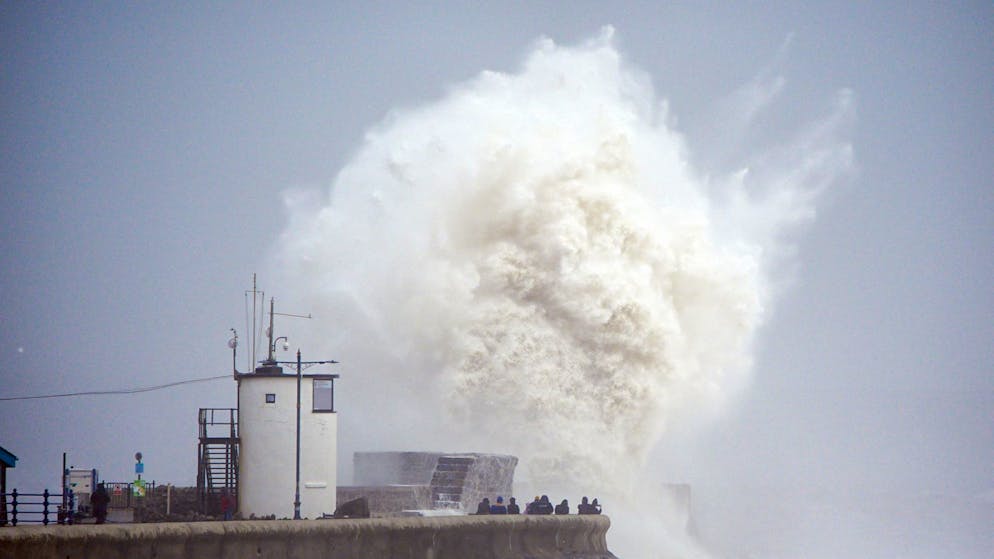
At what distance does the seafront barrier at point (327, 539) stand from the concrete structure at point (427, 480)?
4024mm

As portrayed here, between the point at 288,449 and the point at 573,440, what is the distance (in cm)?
1537

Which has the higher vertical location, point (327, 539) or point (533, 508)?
point (533, 508)

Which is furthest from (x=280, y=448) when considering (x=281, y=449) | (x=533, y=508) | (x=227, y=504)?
(x=533, y=508)

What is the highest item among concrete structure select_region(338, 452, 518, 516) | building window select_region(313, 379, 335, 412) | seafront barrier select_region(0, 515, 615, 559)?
building window select_region(313, 379, 335, 412)

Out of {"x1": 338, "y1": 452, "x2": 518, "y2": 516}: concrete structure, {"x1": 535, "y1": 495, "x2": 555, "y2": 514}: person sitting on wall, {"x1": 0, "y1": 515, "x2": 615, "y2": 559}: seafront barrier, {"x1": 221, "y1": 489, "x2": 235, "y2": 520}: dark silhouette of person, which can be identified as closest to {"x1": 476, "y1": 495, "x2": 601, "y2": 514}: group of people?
{"x1": 535, "y1": 495, "x2": 555, "y2": 514}: person sitting on wall

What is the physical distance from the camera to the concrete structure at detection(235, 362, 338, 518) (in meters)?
24.0

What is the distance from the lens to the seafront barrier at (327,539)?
635 inches

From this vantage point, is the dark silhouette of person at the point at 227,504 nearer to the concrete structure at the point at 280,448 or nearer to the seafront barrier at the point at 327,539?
the concrete structure at the point at 280,448

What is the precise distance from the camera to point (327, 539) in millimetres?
19406

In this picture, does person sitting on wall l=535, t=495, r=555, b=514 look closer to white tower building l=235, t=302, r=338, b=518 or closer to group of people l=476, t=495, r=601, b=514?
group of people l=476, t=495, r=601, b=514

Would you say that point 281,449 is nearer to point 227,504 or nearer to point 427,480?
point 227,504

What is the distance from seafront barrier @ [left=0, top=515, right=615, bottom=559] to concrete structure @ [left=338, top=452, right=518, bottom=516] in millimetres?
4024

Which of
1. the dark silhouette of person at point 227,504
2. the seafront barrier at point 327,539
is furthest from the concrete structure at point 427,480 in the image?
the seafront barrier at point 327,539

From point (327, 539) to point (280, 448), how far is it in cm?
485
